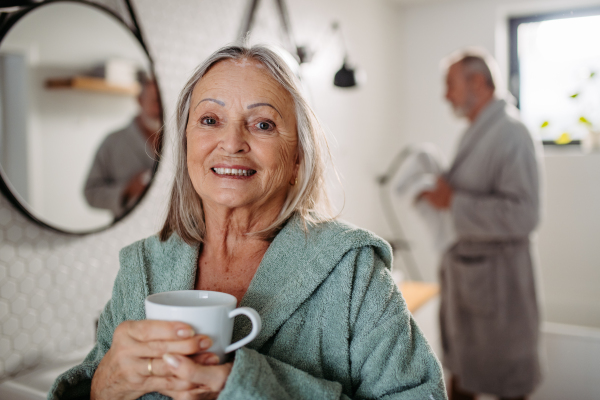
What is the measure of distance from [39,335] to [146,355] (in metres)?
0.66

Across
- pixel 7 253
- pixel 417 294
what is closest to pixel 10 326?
pixel 7 253

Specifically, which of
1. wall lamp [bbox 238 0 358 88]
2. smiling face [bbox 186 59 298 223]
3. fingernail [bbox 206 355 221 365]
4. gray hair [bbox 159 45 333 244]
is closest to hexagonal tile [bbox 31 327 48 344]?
gray hair [bbox 159 45 333 244]

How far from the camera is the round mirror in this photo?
960mm

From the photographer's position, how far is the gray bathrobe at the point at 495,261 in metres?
1.88

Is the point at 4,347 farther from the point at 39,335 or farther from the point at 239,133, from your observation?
the point at 239,133

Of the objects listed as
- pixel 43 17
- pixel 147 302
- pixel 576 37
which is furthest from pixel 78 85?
pixel 576 37

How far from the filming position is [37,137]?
100 centimetres

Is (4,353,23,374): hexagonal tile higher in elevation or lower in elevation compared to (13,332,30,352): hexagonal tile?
lower

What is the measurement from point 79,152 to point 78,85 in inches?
6.1

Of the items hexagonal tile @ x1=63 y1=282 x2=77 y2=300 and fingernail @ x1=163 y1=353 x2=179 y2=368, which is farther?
hexagonal tile @ x1=63 y1=282 x2=77 y2=300

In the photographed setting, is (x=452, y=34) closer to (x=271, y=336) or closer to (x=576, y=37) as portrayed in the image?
(x=576, y=37)

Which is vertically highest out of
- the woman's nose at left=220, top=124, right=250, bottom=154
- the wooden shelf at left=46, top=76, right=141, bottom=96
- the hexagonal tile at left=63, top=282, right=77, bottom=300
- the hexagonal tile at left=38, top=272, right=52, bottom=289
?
the wooden shelf at left=46, top=76, right=141, bottom=96

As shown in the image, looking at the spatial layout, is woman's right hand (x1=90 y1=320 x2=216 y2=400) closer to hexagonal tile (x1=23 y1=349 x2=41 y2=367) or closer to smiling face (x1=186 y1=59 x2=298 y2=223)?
smiling face (x1=186 y1=59 x2=298 y2=223)

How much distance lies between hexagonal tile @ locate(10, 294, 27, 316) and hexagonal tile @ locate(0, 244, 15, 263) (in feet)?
0.28
